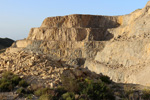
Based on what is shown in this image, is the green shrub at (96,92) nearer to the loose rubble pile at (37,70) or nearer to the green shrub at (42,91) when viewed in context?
the green shrub at (42,91)

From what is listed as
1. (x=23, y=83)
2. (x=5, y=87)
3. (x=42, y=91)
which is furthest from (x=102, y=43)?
(x=42, y=91)

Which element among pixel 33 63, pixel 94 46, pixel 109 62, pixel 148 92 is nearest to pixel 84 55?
pixel 94 46

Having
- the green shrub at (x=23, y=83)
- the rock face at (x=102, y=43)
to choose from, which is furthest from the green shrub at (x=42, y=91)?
the rock face at (x=102, y=43)

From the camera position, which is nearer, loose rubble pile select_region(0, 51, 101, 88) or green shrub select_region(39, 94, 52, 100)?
green shrub select_region(39, 94, 52, 100)

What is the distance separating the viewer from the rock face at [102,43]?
14805mm

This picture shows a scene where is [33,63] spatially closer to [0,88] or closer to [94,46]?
[0,88]

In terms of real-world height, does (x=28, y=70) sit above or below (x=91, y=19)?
below

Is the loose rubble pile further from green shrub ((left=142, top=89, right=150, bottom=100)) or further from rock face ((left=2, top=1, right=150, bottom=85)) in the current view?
rock face ((left=2, top=1, right=150, bottom=85))

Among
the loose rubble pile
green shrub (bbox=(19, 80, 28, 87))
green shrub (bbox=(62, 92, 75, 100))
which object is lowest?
green shrub (bbox=(62, 92, 75, 100))

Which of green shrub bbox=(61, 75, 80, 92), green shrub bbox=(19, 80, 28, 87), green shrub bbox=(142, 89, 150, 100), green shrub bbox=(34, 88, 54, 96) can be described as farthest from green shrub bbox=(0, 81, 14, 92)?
green shrub bbox=(142, 89, 150, 100)

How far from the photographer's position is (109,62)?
19.0 meters

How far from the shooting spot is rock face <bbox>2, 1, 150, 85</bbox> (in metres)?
14.8

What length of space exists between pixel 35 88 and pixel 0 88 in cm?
166

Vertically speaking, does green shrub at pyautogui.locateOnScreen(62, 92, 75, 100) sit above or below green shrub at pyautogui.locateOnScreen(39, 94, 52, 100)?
below
